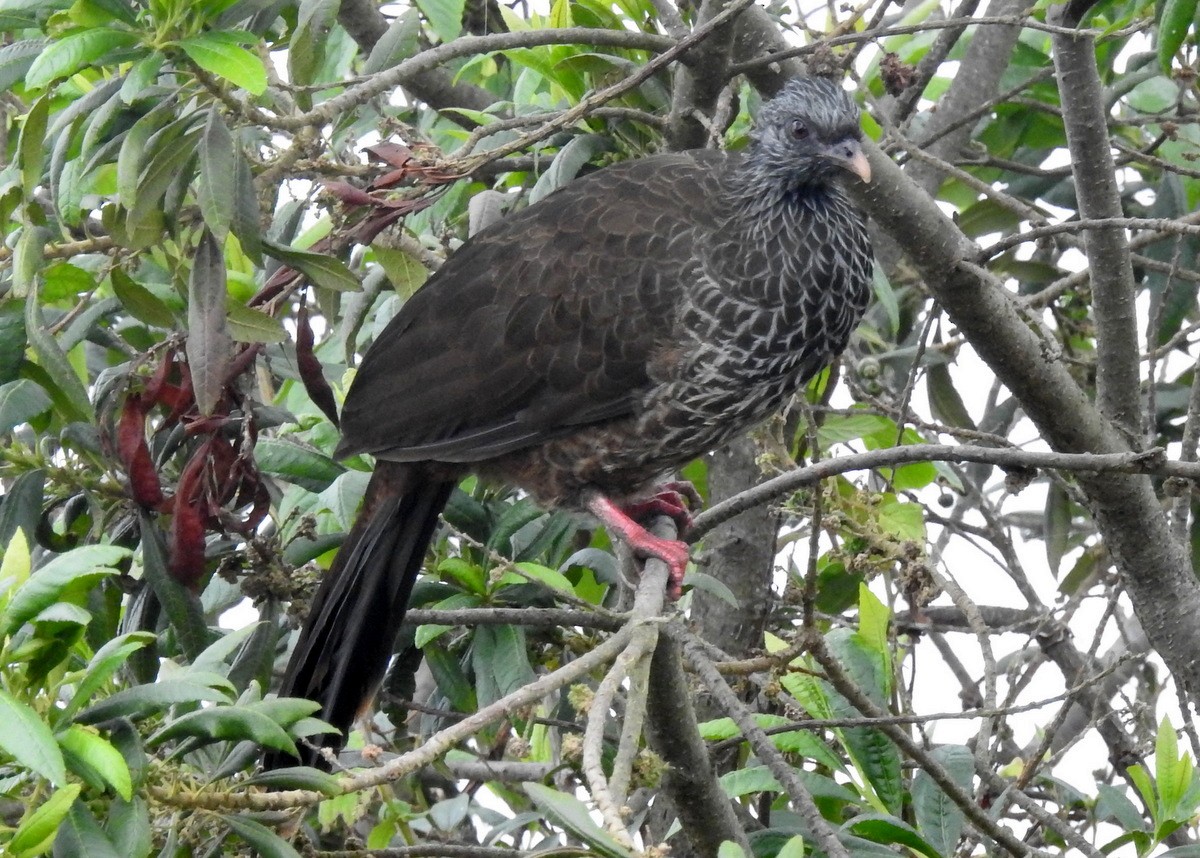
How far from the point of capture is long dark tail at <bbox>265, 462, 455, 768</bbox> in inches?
140

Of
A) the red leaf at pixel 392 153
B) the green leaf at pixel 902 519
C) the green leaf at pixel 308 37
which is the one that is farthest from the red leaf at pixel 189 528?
the green leaf at pixel 902 519

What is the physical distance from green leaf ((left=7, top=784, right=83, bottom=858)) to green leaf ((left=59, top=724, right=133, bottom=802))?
6 cm

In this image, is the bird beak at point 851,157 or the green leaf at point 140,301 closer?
the green leaf at point 140,301

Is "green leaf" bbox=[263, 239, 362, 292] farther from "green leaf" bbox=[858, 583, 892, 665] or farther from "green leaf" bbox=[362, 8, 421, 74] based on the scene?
"green leaf" bbox=[858, 583, 892, 665]

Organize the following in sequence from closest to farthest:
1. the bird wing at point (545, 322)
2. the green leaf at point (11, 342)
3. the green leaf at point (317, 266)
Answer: the green leaf at point (11, 342), the green leaf at point (317, 266), the bird wing at point (545, 322)

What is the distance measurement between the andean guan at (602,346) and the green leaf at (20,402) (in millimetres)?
785

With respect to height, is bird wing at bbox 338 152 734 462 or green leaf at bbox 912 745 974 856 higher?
bird wing at bbox 338 152 734 462

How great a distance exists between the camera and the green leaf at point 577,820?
5.70 feet

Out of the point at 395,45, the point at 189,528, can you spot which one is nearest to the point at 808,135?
the point at 395,45

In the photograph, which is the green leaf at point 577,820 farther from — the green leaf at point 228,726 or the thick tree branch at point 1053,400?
the thick tree branch at point 1053,400

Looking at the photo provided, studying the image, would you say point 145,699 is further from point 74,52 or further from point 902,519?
point 902,519

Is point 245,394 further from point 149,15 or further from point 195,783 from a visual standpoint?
point 195,783

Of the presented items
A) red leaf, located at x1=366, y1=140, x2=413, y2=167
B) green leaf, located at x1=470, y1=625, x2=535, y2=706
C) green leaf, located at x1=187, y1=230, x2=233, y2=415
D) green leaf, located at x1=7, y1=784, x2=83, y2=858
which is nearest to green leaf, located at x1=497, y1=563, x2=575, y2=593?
green leaf, located at x1=470, y1=625, x2=535, y2=706

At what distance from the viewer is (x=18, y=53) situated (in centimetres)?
301
